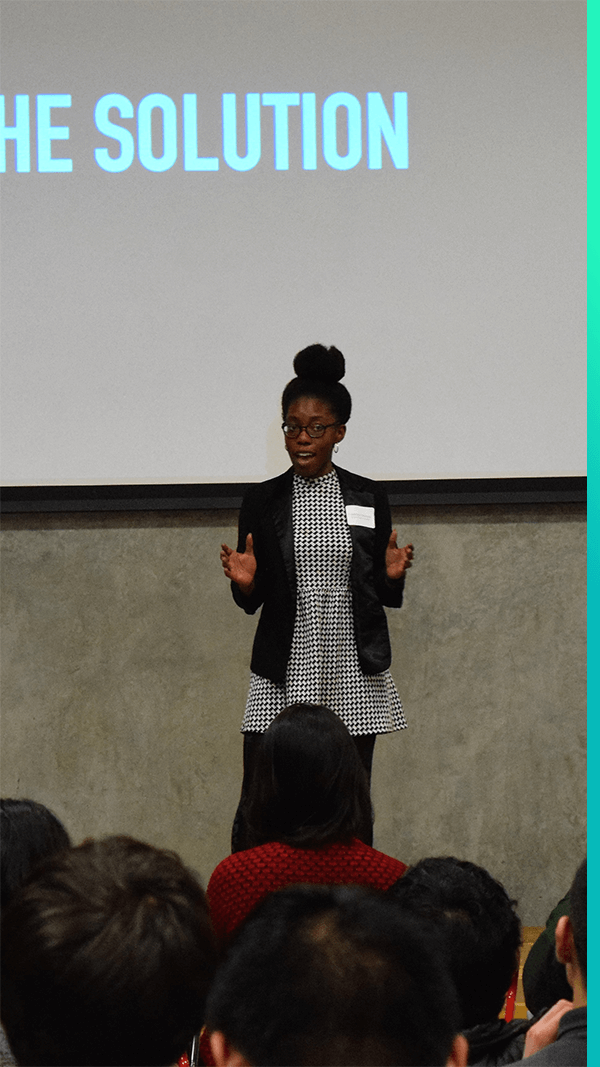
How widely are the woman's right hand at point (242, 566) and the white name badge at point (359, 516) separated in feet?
0.85

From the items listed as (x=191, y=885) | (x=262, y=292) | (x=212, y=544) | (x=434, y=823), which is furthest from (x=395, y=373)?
(x=191, y=885)

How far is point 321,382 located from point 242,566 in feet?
1.71

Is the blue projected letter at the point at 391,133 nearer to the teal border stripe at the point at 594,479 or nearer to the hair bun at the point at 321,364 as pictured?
the hair bun at the point at 321,364

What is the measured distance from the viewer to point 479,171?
12.5ft

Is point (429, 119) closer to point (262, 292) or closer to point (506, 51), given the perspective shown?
point (506, 51)

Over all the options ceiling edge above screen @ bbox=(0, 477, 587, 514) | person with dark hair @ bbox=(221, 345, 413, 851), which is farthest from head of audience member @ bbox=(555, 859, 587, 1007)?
ceiling edge above screen @ bbox=(0, 477, 587, 514)

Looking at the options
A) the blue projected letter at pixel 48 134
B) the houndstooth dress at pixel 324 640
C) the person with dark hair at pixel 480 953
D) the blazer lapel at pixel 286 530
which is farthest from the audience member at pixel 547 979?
the blue projected letter at pixel 48 134

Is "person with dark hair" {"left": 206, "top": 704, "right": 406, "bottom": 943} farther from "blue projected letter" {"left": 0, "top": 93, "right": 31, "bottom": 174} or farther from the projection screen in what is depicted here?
"blue projected letter" {"left": 0, "top": 93, "right": 31, "bottom": 174}

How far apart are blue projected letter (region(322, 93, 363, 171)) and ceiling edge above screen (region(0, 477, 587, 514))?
103cm

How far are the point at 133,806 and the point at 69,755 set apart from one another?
0.87ft

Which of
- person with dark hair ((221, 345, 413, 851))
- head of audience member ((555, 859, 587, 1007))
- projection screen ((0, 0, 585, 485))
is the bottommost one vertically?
head of audience member ((555, 859, 587, 1007))

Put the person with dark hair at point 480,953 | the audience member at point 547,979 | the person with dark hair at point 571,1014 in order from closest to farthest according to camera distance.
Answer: the person with dark hair at point 571,1014, the person with dark hair at point 480,953, the audience member at point 547,979

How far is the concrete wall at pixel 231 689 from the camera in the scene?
3877mm

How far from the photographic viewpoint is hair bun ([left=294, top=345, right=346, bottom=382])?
3.09m
